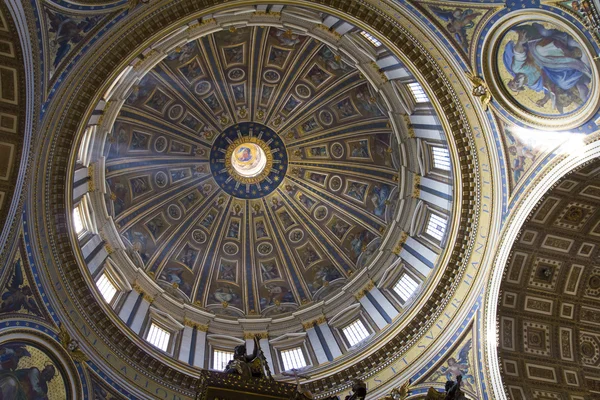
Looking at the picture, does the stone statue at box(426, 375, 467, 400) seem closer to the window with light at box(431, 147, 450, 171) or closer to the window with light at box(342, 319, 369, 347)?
the window with light at box(342, 319, 369, 347)

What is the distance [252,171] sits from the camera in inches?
1379

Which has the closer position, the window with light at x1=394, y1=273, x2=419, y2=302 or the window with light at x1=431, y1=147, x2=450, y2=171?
the window with light at x1=431, y1=147, x2=450, y2=171

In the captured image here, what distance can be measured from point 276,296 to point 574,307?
15.1 meters

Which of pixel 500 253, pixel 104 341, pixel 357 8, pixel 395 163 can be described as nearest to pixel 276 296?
pixel 395 163

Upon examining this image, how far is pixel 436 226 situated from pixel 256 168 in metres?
14.0

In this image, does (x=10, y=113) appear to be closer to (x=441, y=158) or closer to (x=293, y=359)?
(x=293, y=359)

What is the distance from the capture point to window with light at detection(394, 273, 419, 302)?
23.9 meters

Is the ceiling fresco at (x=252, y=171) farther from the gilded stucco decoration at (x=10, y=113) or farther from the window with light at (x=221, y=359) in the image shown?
the gilded stucco decoration at (x=10, y=113)

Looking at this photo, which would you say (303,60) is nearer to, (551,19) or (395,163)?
(395,163)

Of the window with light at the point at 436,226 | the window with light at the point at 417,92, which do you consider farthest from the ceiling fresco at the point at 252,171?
the window with light at the point at 417,92

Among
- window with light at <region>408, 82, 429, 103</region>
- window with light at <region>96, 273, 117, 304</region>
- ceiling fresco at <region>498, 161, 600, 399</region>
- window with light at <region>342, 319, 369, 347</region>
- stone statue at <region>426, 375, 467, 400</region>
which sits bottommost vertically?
stone statue at <region>426, 375, 467, 400</region>

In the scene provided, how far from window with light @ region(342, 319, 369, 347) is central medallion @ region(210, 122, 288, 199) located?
1159 cm

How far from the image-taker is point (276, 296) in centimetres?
3050

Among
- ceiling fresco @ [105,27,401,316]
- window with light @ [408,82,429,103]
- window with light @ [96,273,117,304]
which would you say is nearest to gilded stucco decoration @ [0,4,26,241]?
window with light @ [96,273,117,304]
